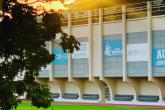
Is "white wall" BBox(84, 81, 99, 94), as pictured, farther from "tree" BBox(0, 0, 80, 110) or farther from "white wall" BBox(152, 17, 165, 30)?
"tree" BBox(0, 0, 80, 110)

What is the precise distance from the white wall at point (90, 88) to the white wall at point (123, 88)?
2.70 meters

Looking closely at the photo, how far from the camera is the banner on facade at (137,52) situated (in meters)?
44.3

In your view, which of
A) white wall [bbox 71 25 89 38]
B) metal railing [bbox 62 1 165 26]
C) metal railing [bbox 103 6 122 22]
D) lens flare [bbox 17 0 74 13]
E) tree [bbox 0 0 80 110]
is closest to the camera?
lens flare [bbox 17 0 74 13]

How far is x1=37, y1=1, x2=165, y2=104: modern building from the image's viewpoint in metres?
43.8

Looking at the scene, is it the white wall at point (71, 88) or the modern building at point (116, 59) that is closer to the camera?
the modern building at point (116, 59)

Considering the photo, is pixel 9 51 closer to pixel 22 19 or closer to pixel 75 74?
pixel 22 19

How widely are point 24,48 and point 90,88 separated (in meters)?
43.5

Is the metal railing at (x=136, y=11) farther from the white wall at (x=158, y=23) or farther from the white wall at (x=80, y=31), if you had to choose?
the white wall at (x=80, y=31)

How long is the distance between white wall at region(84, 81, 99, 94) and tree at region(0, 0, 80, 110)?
139 feet

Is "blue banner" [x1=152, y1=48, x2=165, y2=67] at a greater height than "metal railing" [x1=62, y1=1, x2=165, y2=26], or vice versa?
"metal railing" [x1=62, y1=1, x2=165, y2=26]

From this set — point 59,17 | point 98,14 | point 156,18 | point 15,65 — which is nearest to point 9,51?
point 15,65

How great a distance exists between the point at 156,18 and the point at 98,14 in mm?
7162

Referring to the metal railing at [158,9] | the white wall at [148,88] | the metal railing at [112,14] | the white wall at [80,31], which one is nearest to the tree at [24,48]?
the metal railing at [158,9]

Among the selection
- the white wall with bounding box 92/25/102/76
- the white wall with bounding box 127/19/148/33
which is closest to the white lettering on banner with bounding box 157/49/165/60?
the white wall with bounding box 127/19/148/33
